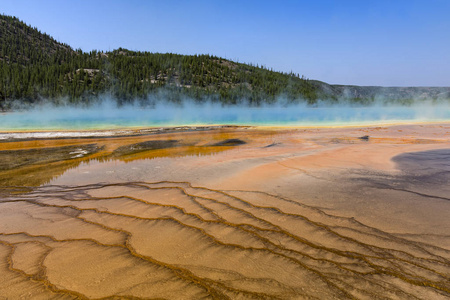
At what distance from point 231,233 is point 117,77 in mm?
88644

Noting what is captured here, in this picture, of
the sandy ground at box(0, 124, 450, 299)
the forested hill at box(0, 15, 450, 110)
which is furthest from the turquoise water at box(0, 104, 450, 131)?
the sandy ground at box(0, 124, 450, 299)

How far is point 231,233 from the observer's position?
3.67m

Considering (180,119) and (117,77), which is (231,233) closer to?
(180,119)

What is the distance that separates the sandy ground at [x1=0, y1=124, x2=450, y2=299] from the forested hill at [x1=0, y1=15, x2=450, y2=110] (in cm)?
6449

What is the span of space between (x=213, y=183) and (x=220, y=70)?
108 m

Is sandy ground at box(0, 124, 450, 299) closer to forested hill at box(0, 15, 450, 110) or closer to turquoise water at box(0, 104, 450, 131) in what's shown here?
turquoise water at box(0, 104, 450, 131)

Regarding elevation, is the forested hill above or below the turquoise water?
above

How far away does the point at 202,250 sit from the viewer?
325cm

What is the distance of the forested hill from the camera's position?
64062mm

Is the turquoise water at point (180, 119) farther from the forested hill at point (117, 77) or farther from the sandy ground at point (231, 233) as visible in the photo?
the sandy ground at point (231, 233)

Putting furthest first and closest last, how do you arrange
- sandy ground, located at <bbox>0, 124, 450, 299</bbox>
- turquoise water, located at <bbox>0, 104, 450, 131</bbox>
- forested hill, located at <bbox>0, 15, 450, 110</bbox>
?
forested hill, located at <bbox>0, 15, 450, 110</bbox>, turquoise water, located at <bbox>0, 104, 450, 131</bbox>, sandy ground, located at <bbox>0, 124, 450, 299</bbox>

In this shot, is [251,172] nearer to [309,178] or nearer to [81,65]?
[309,178]

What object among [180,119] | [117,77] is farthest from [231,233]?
[117,77]

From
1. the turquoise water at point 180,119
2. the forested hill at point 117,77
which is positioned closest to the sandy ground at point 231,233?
the turquoise water at point 180,119
